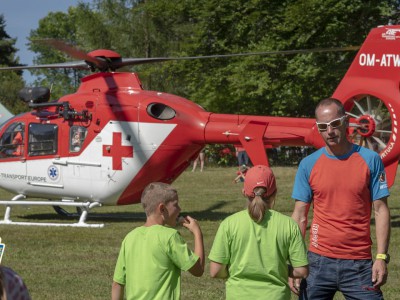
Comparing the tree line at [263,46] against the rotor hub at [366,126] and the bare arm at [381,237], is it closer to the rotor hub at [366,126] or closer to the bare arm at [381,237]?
the rotor hub at [366,126]

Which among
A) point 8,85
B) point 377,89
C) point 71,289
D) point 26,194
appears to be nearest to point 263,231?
point 71,289

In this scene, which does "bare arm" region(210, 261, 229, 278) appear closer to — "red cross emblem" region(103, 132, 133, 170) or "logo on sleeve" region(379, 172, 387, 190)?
"logo on sleeve" region(379, 172, 387, 190)

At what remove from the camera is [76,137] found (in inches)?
588

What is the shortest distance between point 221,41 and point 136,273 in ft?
116

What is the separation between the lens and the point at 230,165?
3938 cm

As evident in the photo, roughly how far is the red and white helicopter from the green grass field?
914mm

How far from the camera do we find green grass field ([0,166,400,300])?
9031mm

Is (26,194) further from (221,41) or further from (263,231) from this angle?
(221,41)

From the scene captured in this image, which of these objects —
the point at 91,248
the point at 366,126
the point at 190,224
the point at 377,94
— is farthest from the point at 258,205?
the point at 377,94

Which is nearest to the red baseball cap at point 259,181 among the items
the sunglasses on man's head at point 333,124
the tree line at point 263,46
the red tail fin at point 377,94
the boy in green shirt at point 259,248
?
the boy in green shirt at point 259,248

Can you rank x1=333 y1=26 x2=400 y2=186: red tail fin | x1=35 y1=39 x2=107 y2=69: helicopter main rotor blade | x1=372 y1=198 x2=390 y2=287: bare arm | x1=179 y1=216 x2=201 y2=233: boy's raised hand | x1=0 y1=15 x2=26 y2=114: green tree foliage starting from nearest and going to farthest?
x1=179 y1=216 x2=201 y2=233: boy's raised hand, x1=372 y1=198 x2=390 y2=287: bare arm, x1=35 y1=39 x2=107 y2=69: helicopter main rotor blade, x1=333 y1=26 x2=400 y2=186: red tail fin, x1=0 y1=15 x2=26 y2=114: green tree foliage

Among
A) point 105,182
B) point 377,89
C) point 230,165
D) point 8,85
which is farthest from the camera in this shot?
point 8,85

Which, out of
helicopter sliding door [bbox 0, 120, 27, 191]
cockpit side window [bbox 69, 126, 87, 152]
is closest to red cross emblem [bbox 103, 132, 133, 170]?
cockpit side window [bbox 69, 126, 87, 152]

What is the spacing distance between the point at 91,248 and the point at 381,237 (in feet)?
23.7
